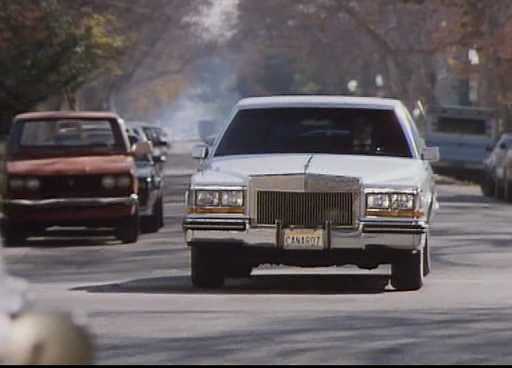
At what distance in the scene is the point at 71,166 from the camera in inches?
993

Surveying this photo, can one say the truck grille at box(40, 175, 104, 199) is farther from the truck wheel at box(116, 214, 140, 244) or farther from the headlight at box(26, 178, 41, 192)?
the truck wheel at box(116, 214, 140, 244)

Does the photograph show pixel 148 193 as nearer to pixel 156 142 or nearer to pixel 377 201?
pixel 156 142

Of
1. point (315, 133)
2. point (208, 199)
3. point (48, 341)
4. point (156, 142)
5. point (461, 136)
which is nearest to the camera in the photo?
point (48, 341)

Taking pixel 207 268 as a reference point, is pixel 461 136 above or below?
below

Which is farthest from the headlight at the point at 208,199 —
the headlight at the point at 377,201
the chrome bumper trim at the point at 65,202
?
the chrome bumper trim at the point at 65,202

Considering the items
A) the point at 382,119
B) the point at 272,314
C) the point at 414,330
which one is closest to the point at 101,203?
the point at 382,119

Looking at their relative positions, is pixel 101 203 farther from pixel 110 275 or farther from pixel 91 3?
pixel 91 3

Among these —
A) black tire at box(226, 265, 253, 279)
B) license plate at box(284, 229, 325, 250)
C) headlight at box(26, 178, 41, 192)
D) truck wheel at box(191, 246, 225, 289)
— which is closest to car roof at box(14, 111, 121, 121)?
headlight at box(26, 178, 41, 192)

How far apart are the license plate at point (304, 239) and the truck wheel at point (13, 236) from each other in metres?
9.04

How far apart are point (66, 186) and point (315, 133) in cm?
714

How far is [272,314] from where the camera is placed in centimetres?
1523

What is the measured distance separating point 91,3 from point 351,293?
37736 millimetres

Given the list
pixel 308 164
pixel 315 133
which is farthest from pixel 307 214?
pixel 315 133

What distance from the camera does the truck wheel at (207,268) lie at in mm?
17703
